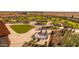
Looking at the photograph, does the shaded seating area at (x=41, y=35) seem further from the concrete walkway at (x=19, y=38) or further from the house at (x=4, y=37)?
the house at (x=4, y=37)

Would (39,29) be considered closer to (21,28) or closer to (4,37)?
(21,28)

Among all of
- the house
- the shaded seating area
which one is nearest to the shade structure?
the house

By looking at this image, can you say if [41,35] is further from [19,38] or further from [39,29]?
[19,38]

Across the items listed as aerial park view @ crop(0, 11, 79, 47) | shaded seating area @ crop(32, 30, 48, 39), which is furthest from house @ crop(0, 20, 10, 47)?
shaded seating area @ crop(32, 30, 48, 39)

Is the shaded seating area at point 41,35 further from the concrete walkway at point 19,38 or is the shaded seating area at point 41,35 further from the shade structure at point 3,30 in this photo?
the shade structure at point 3,30

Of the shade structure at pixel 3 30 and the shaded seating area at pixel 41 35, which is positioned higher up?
the shade structure at pixel 3 30

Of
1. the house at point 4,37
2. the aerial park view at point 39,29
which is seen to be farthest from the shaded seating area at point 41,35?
the house at point 4,37

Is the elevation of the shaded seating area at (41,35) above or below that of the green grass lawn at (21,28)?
below

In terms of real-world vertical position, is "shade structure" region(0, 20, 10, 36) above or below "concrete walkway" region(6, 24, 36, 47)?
above

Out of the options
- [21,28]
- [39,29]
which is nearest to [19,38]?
[21,28]

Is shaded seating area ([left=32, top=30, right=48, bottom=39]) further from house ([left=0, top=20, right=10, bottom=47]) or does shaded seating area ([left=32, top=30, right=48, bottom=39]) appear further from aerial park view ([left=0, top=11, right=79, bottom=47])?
house ([left=0, top=20, right=10, bottom=47])
